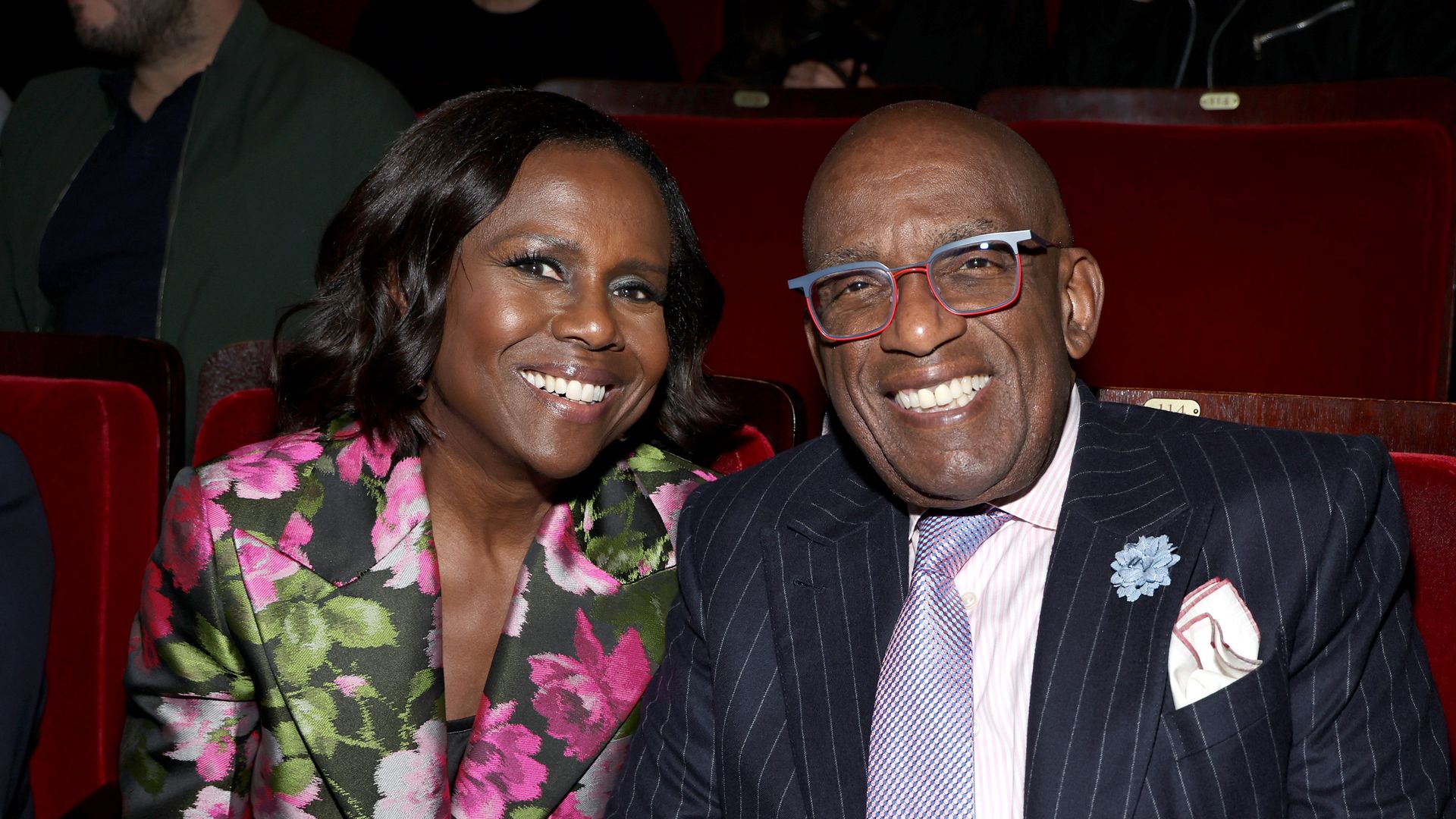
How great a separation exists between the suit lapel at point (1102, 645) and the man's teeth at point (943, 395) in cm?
13

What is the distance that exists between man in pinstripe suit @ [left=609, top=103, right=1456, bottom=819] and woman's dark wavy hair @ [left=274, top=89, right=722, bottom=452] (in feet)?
0.91

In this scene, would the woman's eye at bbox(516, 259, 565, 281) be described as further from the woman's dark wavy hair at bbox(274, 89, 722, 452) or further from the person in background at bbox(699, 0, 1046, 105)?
the person in background at bbox(699, 0, 1046, 105)

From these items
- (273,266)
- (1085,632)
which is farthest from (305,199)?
(1085,632)

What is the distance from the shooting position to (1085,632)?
3.44 ft

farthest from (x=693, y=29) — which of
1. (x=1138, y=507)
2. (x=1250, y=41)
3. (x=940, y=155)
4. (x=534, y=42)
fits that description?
(x=1138, y=507)

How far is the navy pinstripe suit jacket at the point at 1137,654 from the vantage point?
3.25 feet

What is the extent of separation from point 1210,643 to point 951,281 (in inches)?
14.7

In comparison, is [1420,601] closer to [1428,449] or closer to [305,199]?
[1428,449]

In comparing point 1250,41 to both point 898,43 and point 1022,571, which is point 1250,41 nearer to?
point 898,43

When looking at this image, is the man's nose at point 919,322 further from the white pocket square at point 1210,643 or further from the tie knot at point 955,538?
the white pocket square at point 1210,643

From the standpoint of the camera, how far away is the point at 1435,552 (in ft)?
3.82

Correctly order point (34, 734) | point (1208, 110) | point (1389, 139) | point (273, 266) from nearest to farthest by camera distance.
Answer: point (34, 734)
point (1389, 139)
point (1208, 110)
point (273, 266)

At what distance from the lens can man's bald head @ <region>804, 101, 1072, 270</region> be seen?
1170 mm

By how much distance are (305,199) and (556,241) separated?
4.17ft
